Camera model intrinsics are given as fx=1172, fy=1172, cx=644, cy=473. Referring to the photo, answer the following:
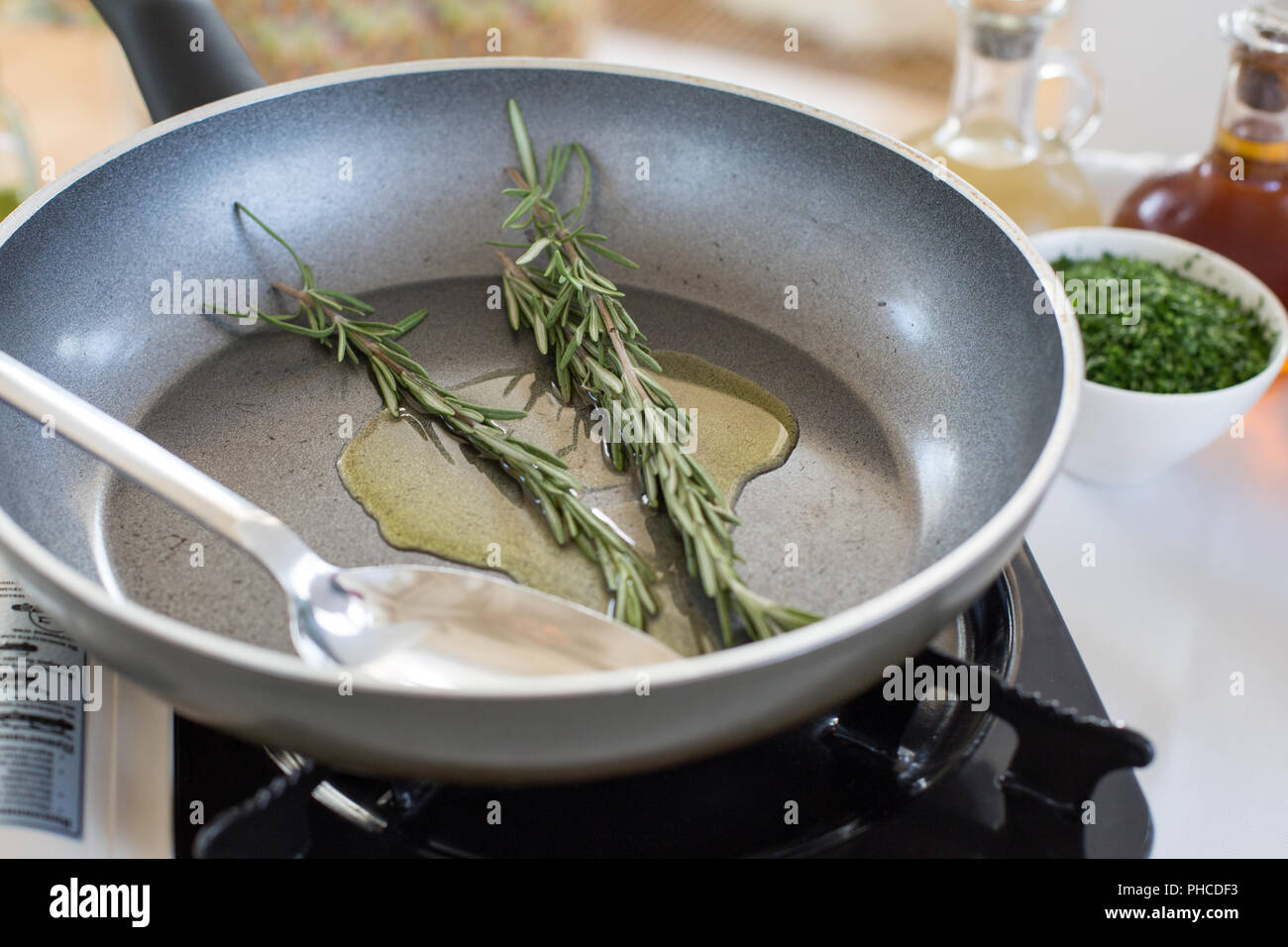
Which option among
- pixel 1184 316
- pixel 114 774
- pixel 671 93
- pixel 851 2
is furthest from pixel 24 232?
pixel 851 2

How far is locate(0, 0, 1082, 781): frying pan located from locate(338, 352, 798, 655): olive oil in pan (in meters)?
0.02

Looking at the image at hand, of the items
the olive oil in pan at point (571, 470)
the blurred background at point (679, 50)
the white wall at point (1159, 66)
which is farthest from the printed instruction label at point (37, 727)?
Result: the white wall at point (1159, 66)

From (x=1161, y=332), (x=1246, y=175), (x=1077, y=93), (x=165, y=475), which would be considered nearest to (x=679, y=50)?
(x=1077, y=93)

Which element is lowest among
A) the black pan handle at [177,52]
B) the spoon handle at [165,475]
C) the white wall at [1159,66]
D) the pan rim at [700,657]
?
the pan rim at [700,657]

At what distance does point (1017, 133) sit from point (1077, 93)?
0.22ft

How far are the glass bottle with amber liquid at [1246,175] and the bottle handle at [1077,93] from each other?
0.32 feet

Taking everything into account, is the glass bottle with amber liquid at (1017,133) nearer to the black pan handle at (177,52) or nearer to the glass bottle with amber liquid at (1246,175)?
the glass bottle with amber liquid at (1246,175)

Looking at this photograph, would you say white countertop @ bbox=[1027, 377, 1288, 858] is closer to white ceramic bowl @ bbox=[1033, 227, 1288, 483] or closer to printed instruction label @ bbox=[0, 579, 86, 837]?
white ceramic bowl @ bbox=[1033, 227, 1288, 483]

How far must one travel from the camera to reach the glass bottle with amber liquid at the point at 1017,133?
945 millimetres

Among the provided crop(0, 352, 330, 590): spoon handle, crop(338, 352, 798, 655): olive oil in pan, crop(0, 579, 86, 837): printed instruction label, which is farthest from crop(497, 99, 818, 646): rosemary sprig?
crop(0, 579, 86, 837): printed instruction label

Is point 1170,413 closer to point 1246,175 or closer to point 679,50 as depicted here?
point 1246,175

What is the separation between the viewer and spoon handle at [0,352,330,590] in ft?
1.76

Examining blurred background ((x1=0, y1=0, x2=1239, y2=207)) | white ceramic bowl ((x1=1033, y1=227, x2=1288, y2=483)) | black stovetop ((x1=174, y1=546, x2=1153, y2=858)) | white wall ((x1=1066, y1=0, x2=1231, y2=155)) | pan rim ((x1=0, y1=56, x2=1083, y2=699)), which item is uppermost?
blurred background ((x1=0, y1=0, x2=1239, y2=207))

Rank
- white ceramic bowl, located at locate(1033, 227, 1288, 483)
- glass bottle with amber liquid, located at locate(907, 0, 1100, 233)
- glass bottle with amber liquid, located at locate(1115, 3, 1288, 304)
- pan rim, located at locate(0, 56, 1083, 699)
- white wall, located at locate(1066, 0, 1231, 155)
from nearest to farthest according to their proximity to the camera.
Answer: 1. pan rim, located at locate(0, 56, 1083, 699)
2. white ceramic bowl, located at locate(1033, 227, 1288, 483)
3. glass bottle with amber liquid, located at locate(1115, 3, 1288, 304)
4. glass bottle with amber liquid, located at locate(907, 0, 1100, 233)
5. white wall, located at locate(1066, 0, 1231, 155)
